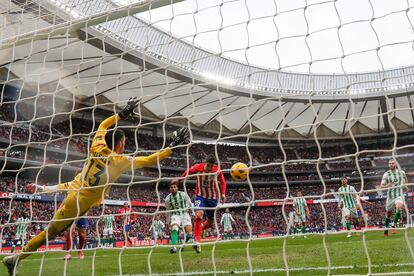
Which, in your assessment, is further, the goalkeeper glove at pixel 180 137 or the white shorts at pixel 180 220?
the white shorts at pixel 180 220

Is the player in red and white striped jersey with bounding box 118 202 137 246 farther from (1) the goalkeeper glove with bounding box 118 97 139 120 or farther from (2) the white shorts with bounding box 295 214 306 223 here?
(2) the white shorts with bounding box 295 214 306 223

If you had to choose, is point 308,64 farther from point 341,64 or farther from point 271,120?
point 271,120

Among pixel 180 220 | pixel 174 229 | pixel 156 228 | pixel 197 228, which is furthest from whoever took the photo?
pixel 156 228

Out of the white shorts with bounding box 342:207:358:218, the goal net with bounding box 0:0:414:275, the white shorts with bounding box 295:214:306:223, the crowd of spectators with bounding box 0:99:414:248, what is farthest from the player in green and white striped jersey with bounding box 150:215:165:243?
the white shorts with bounding box 342:207:358:218

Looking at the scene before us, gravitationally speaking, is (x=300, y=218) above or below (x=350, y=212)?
below

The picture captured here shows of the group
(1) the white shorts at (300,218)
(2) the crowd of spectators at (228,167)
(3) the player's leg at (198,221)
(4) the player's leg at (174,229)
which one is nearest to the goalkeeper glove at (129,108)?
(3) the player's leg at (198,221)

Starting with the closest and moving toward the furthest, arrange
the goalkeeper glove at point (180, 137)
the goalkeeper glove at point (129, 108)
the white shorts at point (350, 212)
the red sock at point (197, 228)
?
the goalkeeper glove at point (180, 137), the goalkeeper glove at point (129, 108), the red sock at point (197, 228), the white shorts at point (350, 212)

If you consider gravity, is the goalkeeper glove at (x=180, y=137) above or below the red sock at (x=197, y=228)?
above

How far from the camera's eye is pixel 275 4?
137 inches

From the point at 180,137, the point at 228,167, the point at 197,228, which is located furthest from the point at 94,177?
the point at 228,167

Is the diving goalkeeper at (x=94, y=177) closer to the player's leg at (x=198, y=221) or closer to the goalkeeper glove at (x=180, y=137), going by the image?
the goalkeeper glove at (x=180, y=137)

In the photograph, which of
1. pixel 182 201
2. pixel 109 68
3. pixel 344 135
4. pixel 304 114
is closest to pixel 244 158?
pixel 304 114

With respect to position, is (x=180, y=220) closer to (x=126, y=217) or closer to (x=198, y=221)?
(x=198, y=221)

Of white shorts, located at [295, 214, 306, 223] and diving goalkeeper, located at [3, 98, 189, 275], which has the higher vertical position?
diving goalkeeper, located at [3, 98, 189, 275]
